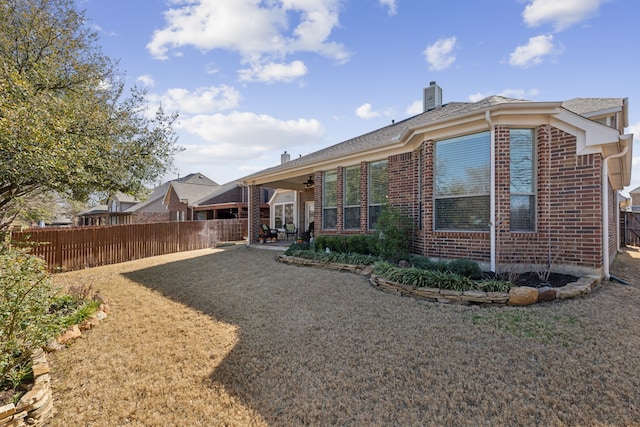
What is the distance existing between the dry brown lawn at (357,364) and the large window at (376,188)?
3.81 m

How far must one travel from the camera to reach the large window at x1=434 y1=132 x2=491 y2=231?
6.19 metres

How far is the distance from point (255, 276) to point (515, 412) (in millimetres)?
5930

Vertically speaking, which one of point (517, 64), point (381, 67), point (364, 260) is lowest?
point (364, 260)

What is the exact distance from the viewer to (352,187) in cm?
965

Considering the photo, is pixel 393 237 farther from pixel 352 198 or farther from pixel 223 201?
pixel 223 201

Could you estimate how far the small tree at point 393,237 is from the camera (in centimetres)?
701

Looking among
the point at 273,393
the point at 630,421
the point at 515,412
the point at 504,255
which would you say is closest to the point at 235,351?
the point at 273,393

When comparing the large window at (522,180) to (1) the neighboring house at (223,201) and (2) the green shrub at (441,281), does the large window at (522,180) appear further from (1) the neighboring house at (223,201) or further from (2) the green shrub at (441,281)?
(1) the neighboring house at (223,201)

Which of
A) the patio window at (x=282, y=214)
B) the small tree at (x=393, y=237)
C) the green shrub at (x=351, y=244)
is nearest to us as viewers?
the small tree at (x=393, y=237)

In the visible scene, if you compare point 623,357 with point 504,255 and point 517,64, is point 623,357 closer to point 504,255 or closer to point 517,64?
point 504,255

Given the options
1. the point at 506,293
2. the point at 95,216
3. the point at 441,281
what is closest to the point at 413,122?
the point at 441,281

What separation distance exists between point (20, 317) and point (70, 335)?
1323 millimetres

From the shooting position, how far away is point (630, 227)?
1502 centimetres

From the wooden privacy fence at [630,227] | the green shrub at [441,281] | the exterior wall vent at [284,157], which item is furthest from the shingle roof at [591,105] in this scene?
the exterior wall vent at [284,157]
